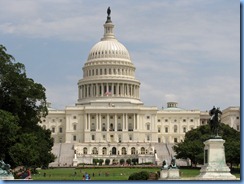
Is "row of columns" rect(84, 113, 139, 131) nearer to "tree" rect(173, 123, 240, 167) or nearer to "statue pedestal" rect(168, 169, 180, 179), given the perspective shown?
"tree" rect(173, 123, 240, 167)

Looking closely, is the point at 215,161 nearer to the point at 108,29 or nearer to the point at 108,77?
the point at 108,77

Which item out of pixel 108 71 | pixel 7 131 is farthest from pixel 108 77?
pixel 7 131

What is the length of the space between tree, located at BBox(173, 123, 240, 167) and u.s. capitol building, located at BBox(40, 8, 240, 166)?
28937 mm

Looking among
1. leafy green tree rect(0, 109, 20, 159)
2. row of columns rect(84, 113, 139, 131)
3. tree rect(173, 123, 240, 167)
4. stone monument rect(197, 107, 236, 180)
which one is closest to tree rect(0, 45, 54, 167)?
leafy green tree rect(0, 109, 20, 159)

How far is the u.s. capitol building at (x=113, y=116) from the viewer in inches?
6117

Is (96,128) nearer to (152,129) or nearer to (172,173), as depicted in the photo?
(152,129)

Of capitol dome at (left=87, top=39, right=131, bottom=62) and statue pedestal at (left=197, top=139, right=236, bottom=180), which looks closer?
→ statue pedestal at (left=197, top=139, right=236, bottom=180)

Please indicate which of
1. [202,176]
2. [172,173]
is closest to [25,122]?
[172,173]

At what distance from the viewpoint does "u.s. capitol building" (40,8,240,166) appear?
155 meters

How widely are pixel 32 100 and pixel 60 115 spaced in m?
104

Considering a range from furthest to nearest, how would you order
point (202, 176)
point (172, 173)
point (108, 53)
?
point (108, 53), point (172, 173), point (202, 176)

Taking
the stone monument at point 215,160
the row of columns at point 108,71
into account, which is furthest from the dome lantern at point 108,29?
the stone monument at point 215,160

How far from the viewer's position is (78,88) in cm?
18125

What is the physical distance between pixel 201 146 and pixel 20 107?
40.7 m
